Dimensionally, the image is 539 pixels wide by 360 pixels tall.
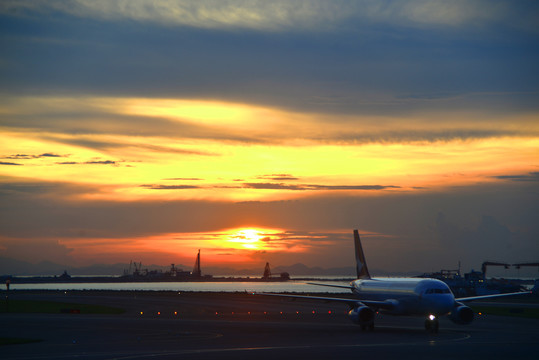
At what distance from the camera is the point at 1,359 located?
30.5 metres

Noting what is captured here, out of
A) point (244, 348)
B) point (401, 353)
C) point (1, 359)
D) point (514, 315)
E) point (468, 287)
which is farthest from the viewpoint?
point (468, 287)

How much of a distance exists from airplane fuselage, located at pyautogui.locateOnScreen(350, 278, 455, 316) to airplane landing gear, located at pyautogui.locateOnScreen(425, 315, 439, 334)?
0.51 metres

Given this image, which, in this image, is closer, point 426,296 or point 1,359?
point 1,359

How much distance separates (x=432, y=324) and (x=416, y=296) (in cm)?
230

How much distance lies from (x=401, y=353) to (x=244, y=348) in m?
8.54

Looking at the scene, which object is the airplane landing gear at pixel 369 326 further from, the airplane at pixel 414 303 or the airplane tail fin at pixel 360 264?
the airplane tail fin at pixel 360 264

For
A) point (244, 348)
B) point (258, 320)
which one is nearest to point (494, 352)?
point (244, 348)

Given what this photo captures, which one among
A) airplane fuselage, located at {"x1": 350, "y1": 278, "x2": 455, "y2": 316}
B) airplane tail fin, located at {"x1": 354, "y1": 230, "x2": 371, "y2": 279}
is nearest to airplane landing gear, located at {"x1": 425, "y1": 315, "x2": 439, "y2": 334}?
airplane fuselage, located at {"x1": 350, "y1": 278, "x2": 455, "y2": 316}

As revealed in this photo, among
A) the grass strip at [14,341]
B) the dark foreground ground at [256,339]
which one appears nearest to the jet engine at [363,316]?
the dark foreground ground at [256,339]

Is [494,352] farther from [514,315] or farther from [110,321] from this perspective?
[514,315]

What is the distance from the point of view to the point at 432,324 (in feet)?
156

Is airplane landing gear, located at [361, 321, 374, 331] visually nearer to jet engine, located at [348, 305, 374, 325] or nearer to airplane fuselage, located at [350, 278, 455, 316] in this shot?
jet engine, located at [348, 305, 374, 325]

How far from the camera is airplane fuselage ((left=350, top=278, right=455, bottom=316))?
155ft

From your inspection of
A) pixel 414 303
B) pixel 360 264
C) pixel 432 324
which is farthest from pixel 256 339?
pixel 360 264
